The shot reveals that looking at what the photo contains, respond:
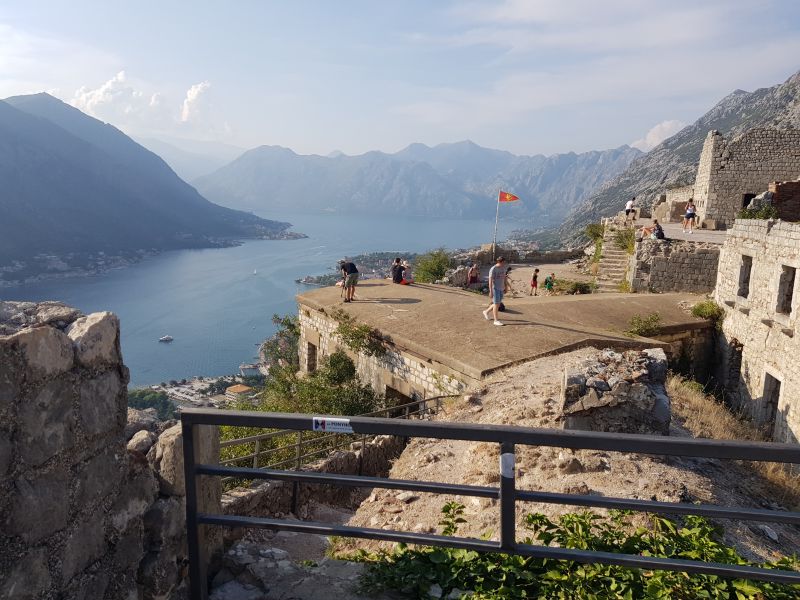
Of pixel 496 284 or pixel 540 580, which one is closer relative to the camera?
pixel 540 580

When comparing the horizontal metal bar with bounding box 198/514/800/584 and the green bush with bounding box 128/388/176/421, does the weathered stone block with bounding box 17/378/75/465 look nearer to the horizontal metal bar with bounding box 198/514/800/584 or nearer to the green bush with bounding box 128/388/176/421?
the horizontal metal bar with bounding box 198/514/800/584

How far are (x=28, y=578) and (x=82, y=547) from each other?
26cm

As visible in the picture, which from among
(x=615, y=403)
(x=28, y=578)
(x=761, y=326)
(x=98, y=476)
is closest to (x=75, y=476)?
(x=98, y=476)

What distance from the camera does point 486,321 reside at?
12891 millimetres

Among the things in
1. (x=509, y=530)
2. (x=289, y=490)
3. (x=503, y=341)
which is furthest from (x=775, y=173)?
(x=509, y=530)

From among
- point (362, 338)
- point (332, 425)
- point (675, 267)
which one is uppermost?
point (332, 425)

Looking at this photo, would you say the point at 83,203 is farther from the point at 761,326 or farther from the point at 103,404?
the point at 103,404

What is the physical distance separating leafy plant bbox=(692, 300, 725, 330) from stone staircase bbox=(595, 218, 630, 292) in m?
4.83

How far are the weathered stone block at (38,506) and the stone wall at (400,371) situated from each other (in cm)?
832

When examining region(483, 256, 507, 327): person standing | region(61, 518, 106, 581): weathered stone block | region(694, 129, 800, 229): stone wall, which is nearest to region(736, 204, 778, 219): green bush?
region(694, 129, 800, 229): stone wall

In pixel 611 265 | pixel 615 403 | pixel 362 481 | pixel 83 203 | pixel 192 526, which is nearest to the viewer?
pixel 362 481

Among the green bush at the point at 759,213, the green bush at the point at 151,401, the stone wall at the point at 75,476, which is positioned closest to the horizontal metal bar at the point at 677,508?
the stone wall at the point at 75,476

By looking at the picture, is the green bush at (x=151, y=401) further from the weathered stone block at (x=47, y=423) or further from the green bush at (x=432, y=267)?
the weathered stone block at (x=47, y=423)

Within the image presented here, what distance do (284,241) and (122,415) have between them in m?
162
